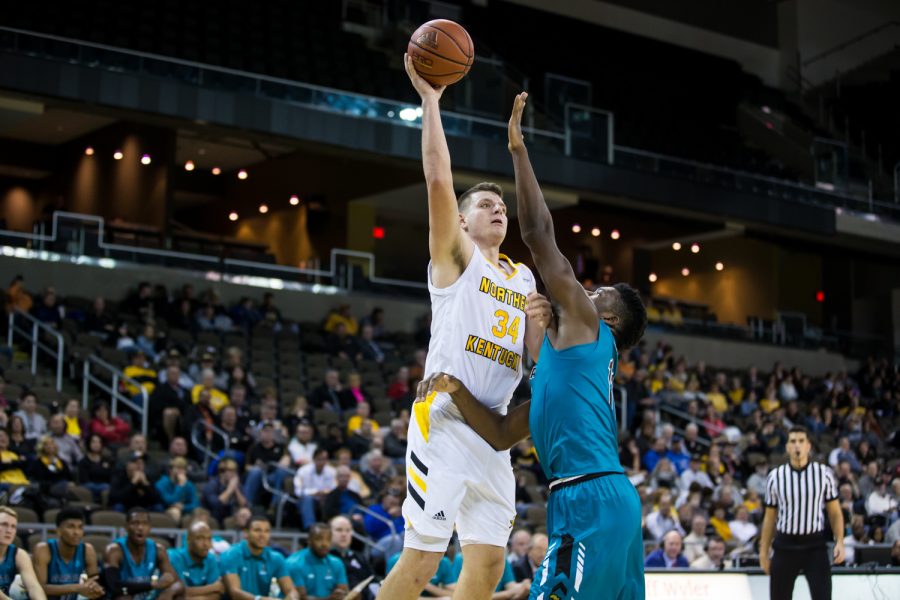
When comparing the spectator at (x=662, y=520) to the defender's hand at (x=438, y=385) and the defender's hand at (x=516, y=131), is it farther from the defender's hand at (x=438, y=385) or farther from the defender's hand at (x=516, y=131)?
the defender's hand at (x=516, y=131)

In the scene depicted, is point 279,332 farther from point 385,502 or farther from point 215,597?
point 215,597

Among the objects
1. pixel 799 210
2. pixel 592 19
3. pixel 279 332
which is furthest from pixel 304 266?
pixel 592 19

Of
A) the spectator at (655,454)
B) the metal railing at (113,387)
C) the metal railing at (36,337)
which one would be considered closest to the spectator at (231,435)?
the metal railing at (113,387)

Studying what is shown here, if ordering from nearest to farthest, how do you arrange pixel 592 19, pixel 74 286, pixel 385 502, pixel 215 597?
pixel 215 597 < pixel 385 502 < pixel 74 286 < pixel 592 19

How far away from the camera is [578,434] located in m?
4.81

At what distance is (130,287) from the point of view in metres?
19.8

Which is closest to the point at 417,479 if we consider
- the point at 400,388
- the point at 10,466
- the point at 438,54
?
the point at 438,54

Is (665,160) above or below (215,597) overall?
above

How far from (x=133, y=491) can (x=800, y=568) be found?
6684 mm

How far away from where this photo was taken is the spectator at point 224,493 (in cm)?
1273

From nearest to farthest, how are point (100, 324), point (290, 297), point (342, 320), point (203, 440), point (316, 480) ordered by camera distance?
point (316, 480)
point (203, 440)
point (100, 324)
point (342, 320)
point (290, 297)

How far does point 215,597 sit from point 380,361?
9408 millimetres

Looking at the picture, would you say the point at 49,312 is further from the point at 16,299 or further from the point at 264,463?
the point at 264,463

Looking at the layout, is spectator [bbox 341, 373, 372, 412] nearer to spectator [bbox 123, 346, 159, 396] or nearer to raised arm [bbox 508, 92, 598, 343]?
spectator [bbox 123, 346, 159, 396]
